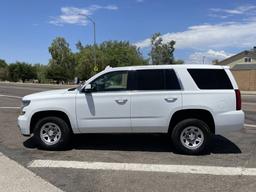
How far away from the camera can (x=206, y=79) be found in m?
8.82

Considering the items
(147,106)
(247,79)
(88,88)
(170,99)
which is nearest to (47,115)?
(88,88)

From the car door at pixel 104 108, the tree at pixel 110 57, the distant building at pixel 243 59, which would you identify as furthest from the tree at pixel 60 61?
the car door at pixel 104 108

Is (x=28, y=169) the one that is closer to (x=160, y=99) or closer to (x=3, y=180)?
(x=3, y=180)

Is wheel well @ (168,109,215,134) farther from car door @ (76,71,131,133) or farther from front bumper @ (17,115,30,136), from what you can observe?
front bumper @ (17,115,30,136)

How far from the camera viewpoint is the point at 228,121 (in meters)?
8.68

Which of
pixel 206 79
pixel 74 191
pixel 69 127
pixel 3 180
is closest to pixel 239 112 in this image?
pixel 206 79

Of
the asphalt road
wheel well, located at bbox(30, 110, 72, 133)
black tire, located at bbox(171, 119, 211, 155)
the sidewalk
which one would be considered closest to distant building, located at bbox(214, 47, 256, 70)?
the asphalt road

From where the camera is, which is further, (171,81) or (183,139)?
(171,81)

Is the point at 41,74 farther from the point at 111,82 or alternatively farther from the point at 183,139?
the point at 183,139

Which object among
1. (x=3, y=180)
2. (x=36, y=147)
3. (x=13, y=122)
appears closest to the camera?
(x=3, y=180)

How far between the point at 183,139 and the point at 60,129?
2.59m

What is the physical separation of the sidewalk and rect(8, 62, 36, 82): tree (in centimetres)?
9769

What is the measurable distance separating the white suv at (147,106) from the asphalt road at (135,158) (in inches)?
18.1

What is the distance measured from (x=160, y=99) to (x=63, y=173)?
8.71 ft
